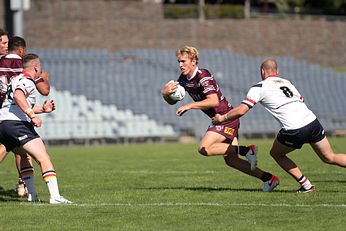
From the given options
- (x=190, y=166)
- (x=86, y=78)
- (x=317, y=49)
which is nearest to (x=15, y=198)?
(x=190, y=166)

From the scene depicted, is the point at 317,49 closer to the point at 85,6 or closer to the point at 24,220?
the point at 85,6

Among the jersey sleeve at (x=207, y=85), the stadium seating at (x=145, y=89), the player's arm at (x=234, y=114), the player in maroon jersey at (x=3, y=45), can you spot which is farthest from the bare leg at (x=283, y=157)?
the stadium seating at (x=145, y=89)

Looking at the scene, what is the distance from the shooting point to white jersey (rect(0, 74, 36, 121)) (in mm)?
11328

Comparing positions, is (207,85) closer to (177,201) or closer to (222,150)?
(222,150)

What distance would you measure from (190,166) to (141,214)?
28.9ft

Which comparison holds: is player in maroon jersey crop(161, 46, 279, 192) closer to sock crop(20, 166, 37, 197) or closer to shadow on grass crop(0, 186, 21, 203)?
sock crop(20, 166, 37, 197)

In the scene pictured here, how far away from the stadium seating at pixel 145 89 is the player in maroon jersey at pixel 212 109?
58.5 ft

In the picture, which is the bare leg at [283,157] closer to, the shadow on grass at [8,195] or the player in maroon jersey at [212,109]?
the player in maroon jersey at [212,109]

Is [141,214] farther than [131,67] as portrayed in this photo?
No

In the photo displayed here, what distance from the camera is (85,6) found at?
1561 inches

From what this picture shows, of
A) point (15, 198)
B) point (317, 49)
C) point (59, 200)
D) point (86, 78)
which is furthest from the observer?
point (317, 49)

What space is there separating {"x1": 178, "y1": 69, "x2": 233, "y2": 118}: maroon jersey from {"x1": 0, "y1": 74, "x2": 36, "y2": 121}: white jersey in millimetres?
2409

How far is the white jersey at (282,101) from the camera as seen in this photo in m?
11.9

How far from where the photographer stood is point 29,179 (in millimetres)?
12156
